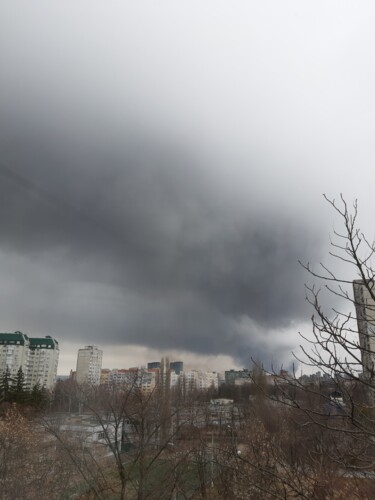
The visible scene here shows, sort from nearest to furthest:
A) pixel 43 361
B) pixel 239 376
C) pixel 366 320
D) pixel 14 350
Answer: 1. pixel 366 320
2. pixel 239 376
3. pixel 14 350
4. pixel 43 361

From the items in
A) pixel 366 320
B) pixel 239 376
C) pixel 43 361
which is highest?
pixel 43 361

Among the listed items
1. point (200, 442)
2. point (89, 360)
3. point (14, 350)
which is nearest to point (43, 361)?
point (14, 350)

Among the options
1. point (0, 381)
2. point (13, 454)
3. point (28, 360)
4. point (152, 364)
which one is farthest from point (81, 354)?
point (13, 454)

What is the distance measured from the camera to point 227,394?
65188 millimetres

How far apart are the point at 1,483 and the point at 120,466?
5522 millimetres

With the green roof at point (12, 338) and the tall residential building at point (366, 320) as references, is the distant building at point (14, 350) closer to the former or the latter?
the green roof at point (12, 338)

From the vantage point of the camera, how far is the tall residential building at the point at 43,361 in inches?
3684

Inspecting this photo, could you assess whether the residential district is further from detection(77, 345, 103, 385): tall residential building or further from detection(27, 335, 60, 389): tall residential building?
detection(77, 345, 103, 385): tall residential building

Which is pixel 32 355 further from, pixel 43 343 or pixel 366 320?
pixel 366 320

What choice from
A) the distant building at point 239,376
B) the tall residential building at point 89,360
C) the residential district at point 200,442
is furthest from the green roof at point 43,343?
the residential district at point 200,442

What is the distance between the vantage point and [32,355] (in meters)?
96.0

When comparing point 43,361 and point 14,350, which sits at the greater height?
point 14,350

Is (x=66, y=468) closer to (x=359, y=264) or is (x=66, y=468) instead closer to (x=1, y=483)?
(x=1, y=483)

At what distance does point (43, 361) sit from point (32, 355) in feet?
11.4
